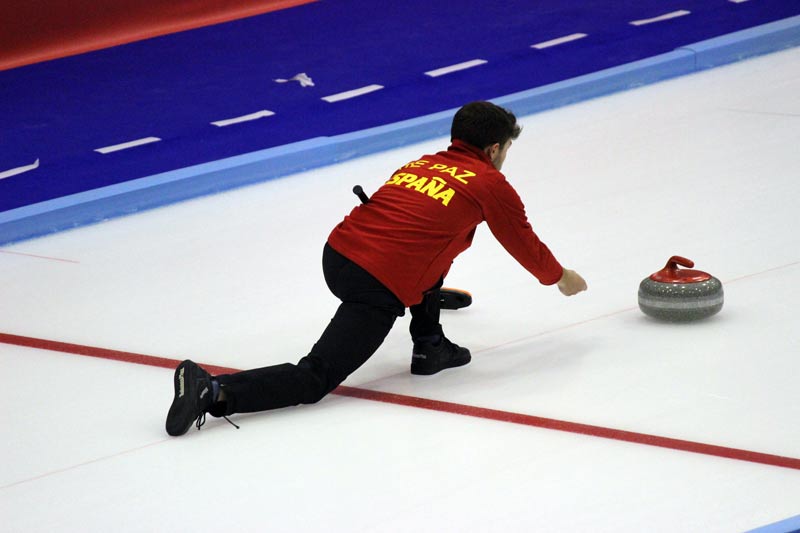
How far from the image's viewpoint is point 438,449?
11.6 ft

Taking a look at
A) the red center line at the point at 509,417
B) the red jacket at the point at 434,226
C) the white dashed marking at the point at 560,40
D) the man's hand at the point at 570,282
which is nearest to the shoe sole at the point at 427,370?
the red center line at the point at 509,417

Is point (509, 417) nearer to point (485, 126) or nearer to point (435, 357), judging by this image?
point (435, 357)

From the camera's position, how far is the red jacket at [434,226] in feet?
12.6

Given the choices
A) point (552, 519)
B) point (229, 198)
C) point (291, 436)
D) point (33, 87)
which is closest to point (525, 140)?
point (229, 198)

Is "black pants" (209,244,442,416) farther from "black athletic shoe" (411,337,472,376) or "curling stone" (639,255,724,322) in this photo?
"curling stone" (639,255,724,322)

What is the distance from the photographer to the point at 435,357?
4.05 meters

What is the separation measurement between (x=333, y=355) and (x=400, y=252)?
0.36 m

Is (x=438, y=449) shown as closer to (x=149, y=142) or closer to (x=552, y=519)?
(x=552, y=519)

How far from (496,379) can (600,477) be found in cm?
77

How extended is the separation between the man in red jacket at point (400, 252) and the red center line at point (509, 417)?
0.18 m

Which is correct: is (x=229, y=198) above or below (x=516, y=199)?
below

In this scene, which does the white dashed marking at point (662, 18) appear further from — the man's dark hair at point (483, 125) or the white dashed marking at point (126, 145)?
the man's dark hair at point (483, 125)

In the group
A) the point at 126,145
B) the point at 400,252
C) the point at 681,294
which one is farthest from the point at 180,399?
the point at 126,145

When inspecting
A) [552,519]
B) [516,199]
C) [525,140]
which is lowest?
[525,140]
